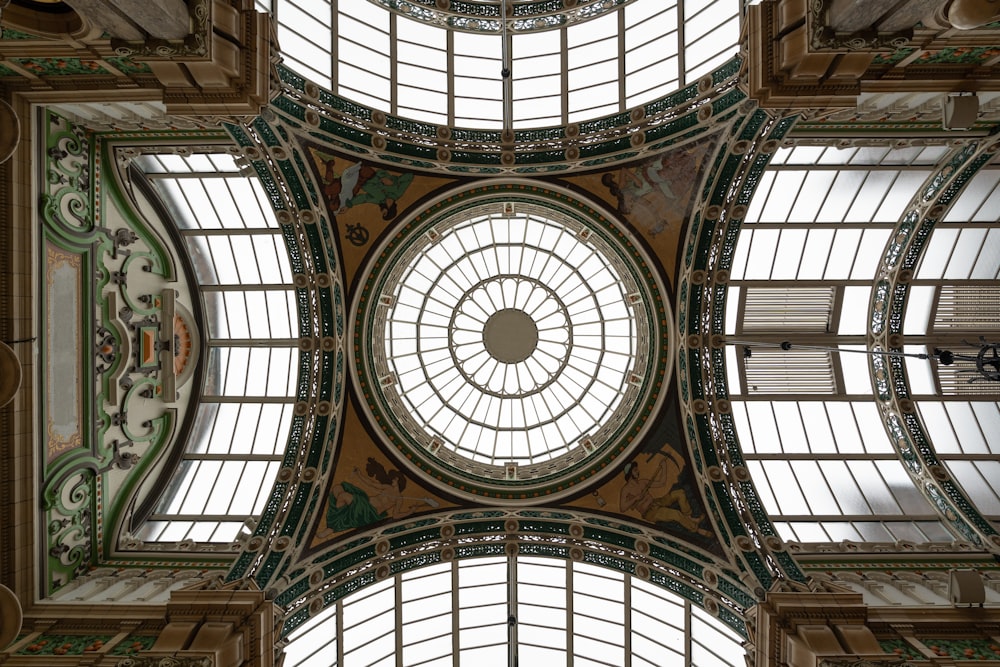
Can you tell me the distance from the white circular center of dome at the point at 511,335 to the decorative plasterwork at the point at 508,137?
153 inches

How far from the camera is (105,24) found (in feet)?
24.3

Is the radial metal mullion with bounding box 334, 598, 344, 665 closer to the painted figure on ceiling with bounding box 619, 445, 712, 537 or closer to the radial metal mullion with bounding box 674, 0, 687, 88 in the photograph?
the painted figure on ceiling with bounding box 619, 445, 712, 537

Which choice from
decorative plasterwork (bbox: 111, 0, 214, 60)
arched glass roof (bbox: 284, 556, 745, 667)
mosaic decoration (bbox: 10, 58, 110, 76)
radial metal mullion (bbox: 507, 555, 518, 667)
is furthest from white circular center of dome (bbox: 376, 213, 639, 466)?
mosaic decoration (bbox: 10, 58, 110, 76)

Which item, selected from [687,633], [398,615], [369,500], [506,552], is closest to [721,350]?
[687,633]

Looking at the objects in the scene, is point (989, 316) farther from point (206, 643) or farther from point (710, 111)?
point (206, 643)

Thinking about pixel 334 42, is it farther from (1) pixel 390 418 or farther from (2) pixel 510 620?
(2) pixel 510 620

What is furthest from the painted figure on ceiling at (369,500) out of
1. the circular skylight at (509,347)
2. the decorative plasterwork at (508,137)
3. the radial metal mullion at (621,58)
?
the radial metal mullion at (621,58)

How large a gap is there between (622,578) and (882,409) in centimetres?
798

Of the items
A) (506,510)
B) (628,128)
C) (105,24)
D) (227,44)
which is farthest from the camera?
(506,510)

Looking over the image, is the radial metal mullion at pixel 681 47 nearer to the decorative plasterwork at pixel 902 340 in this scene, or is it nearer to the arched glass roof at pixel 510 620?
the decorative plasterwork at pixel 902 340

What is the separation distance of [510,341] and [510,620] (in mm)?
7590

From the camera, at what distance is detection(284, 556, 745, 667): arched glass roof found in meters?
14.6

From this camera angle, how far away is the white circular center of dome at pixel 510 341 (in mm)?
15719

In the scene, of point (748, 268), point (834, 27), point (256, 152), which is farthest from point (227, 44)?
point (748, 268)
